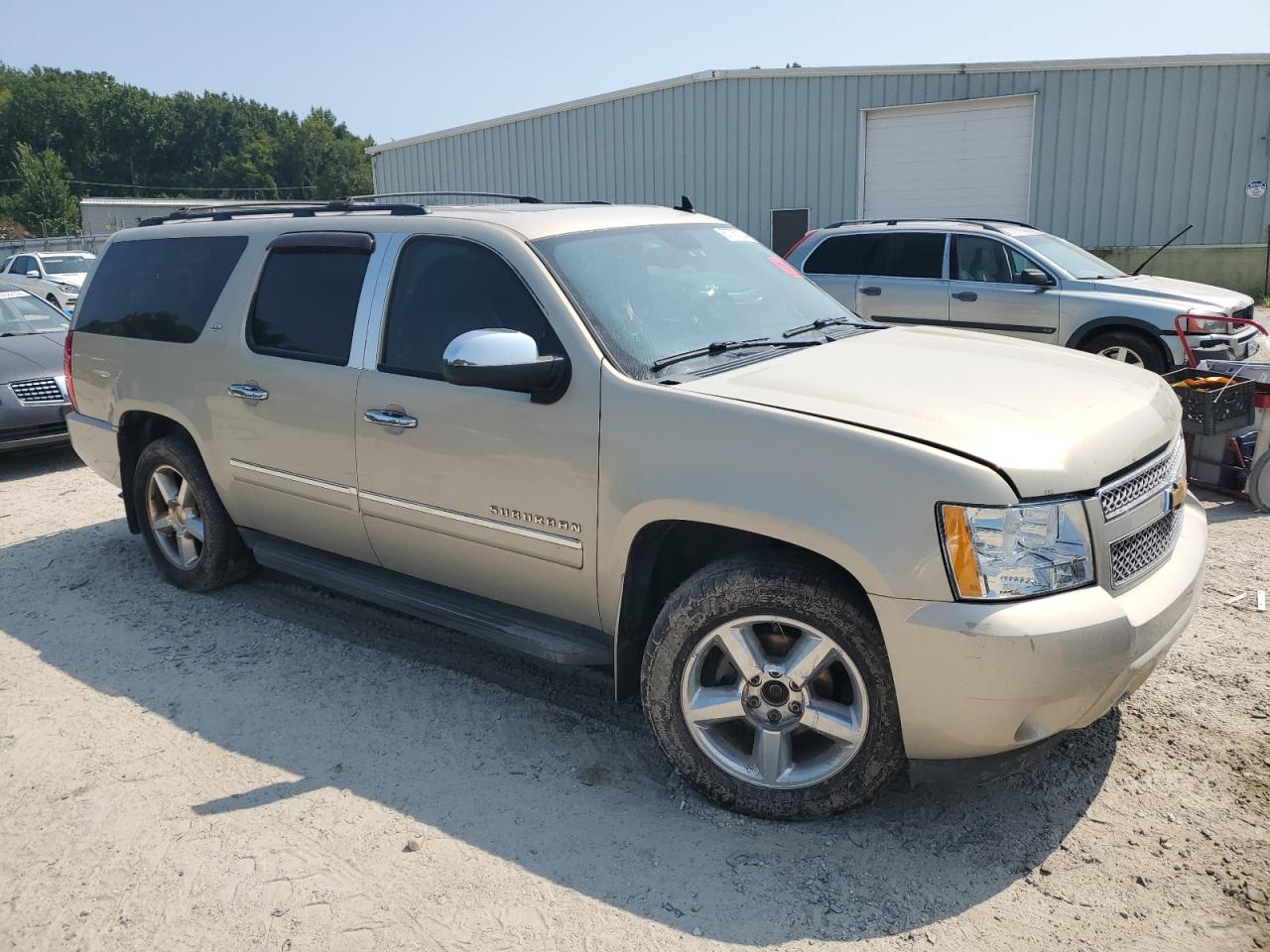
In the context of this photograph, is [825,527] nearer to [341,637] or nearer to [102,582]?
[341,637]

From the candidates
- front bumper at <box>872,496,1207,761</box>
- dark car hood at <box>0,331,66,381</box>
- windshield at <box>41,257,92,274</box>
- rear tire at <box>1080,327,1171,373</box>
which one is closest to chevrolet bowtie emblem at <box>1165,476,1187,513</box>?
front bumper at <box>872,496,1207,761</box>

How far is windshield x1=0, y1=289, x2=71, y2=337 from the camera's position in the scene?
9.30 meters

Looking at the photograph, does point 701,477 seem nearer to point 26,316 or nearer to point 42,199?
point 26,316

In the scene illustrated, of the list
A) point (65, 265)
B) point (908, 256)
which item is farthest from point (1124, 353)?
point (65, 265)

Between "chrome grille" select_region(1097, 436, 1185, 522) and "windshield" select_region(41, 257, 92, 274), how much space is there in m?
23.5

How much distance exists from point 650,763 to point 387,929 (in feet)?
3.66

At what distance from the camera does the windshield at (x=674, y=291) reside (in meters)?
3.53

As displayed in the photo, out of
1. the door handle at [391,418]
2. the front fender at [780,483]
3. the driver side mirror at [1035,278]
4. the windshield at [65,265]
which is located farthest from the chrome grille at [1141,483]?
the windshield at [65,265]

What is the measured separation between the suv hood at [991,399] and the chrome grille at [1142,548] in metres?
0.22

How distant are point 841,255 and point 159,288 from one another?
24.6 feet

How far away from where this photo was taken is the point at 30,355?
8.65 metres

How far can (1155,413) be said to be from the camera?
3309mm

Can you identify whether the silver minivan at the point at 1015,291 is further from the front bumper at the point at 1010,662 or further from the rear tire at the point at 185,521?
the rear tire at the point at 185,521

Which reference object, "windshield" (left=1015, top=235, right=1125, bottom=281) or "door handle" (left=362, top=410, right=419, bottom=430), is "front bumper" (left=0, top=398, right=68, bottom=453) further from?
"windshield" (left=1015, top=235, right=1125, bottom=281)
